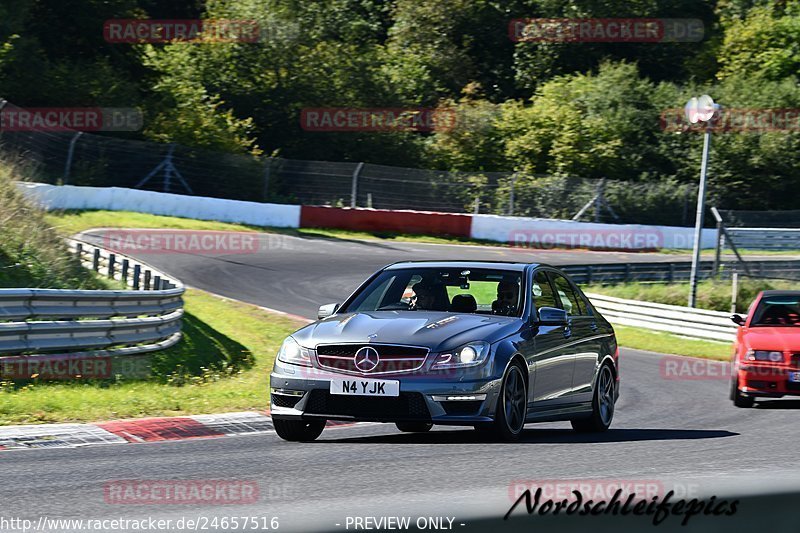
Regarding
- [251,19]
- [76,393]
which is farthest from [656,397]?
[251,19]

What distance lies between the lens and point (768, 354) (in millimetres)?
13805

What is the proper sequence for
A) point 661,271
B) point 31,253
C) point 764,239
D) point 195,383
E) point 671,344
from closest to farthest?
point 195,383, point 31,253, point 671,344, point 764,239, point 661,271

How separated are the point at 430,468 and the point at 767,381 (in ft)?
24.5

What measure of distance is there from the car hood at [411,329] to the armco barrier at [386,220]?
28344mm

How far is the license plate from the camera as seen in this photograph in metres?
8.40

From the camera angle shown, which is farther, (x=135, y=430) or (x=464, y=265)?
(x=464, y=265)

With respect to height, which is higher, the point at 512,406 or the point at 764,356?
the point at 512,406

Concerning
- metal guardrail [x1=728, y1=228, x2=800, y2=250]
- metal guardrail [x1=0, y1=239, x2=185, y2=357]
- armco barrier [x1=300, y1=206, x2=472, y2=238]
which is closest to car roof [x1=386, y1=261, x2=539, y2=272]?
metal guardrail [x1=0, y1=239, x2=185, y2=357]

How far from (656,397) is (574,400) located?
507 cm

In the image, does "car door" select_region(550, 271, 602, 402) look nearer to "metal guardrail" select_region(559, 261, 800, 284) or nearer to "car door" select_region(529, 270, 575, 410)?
"car door" select_region(529, 270, 575, 410)

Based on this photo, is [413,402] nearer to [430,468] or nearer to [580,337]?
[430,468]
